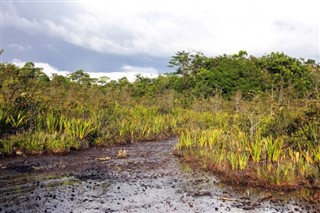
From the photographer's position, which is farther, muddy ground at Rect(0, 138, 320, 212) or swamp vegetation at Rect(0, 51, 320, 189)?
swamp vegetation at Rect(0, 51, 320, 189)

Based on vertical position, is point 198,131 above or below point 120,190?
above

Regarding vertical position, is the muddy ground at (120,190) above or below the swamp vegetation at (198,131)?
below

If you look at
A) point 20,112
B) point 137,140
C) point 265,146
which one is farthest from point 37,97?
point 265,146

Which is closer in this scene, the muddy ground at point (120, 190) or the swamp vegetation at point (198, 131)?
the muddy ground at point (120, 190)

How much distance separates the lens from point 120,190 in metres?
9.76

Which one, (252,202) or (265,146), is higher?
(265,146)

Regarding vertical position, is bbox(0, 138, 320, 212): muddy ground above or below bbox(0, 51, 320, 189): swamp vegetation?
below

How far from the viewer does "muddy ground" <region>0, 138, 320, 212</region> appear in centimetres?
830

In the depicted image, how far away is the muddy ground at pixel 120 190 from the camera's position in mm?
8305

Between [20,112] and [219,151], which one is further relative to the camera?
[20,112]

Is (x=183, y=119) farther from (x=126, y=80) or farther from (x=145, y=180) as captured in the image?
(x=126, y=80)

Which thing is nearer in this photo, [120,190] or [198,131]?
[120,190]

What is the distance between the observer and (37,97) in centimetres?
1722

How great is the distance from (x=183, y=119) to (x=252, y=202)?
18.1 meters
